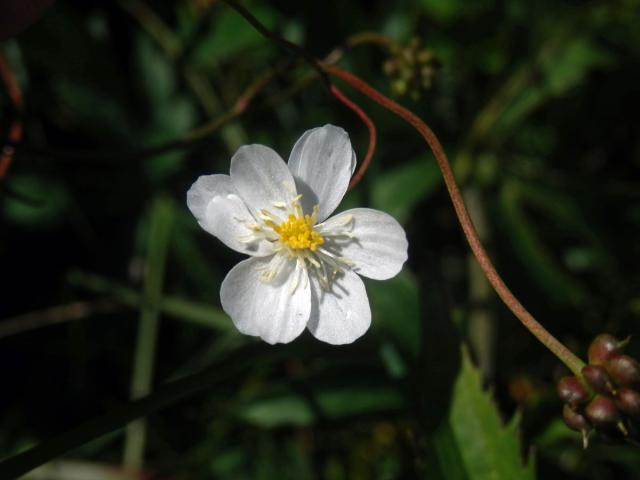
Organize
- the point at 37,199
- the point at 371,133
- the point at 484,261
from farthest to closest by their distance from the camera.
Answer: the point at 37,199
the point at 371,133
the point at 484,261

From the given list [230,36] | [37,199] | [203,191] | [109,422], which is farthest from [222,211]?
[37,199]

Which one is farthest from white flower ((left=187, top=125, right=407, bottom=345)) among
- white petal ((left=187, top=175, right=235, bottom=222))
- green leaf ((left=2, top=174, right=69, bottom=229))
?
green leaf ((left=2, top=174, right=69, bottom=229))

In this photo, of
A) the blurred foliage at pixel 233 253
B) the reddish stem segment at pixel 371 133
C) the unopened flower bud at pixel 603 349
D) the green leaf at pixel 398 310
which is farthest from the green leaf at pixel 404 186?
the unopened flower bud at pixel 603 349

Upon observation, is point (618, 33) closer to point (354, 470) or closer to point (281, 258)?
point (281, 258)

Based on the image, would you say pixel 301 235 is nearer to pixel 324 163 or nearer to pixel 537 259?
pixel 324 163

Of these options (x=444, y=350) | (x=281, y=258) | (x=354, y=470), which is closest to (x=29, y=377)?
(x=354, y=470)

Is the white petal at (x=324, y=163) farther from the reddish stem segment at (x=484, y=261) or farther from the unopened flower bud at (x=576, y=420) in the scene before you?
the unopened flower bud at (x=576, y=420)

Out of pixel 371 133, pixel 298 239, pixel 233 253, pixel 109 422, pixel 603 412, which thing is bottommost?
pixel 603 412
